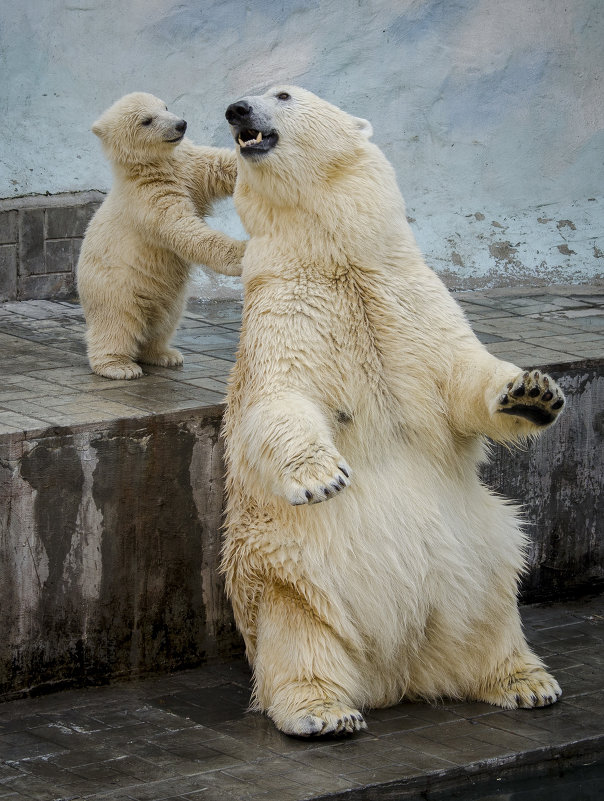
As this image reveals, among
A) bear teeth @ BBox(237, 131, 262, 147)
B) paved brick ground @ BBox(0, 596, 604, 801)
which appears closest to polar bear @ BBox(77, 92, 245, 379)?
bear teeth @ BBox(237, 131, 262, 147)

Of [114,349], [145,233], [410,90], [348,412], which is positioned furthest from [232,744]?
[410,90]

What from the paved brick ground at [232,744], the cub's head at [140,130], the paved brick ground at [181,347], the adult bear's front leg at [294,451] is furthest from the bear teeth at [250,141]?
the paved brick ground at [232,744]

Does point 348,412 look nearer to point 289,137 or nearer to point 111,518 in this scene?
point 289,137

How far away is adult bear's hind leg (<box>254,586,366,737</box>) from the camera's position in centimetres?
390

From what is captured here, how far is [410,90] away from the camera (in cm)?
713

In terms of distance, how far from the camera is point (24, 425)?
423 cm

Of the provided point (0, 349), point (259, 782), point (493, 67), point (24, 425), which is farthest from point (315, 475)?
point (493, 67)

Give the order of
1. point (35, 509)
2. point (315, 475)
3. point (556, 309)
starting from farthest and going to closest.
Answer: point (556, 309), point (35, 509), point (315, 475)

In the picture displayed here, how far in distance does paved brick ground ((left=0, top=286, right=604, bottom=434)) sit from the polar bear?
18cm

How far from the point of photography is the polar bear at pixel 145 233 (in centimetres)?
475

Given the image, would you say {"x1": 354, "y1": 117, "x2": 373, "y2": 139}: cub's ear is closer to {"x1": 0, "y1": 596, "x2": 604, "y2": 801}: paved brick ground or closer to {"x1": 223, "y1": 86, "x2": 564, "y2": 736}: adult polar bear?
{"x1": 223, "y1": 86, "x2": 564, "y2": 736}: adult polar bear

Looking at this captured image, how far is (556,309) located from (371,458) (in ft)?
8.71

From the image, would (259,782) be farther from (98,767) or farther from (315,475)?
(315,475)

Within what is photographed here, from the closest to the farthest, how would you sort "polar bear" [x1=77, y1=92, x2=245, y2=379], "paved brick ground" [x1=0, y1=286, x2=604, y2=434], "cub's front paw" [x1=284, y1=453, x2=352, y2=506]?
"cub's front paw" [x1=284, y1=453, x2=352, y2=506] < "paved brick ground" [x1=0, y1=286, x2=604, y2=434] < "polar bear" [x1=77, y1=92, x2=245, y2=379]
